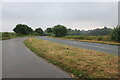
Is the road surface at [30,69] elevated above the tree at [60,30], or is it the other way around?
the tree at [60,30]

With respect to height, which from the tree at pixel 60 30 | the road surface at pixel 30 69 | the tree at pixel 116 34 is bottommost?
the road surface at pixel 30 69

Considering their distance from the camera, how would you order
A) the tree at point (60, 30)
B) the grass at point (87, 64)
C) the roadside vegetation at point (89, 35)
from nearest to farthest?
the grass at point (87, 64) → the roadside vegetation at point (89, 35) → the tree at point (60, 30)

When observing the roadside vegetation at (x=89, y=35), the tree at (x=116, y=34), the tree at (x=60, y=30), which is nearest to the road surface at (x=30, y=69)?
the roadside vegetation at (x=89, y=35)

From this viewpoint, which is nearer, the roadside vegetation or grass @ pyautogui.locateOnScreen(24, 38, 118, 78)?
grass @ pyautogui.locateOnScreen(24, 38, 118, 78)

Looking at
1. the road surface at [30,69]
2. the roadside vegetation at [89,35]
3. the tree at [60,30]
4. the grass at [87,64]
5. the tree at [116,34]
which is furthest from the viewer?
the tree at [60,30]

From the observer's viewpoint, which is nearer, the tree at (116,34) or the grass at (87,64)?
the grass at (87,64)

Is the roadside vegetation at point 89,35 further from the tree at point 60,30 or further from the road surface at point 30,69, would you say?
the road surface at point 30,69

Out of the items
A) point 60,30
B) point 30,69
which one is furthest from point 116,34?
point 60,30

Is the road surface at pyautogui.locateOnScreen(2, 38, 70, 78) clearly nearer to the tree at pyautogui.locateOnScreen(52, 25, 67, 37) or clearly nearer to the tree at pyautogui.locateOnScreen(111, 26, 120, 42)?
the tree at pyautogui.locateOnScreen(111, 26, 120, 42)

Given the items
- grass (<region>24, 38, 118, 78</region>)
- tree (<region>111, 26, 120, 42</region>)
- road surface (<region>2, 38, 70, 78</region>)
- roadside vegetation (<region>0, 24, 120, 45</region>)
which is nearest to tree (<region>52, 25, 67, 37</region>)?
roadside vegetation (<region>0, 24, 120, 45</region>)

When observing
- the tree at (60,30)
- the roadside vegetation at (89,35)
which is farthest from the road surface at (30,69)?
the tree at (60,30)

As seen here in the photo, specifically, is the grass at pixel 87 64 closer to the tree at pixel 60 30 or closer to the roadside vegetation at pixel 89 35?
the roadside vegetation at pixel 89 35

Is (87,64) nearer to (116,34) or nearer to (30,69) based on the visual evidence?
(30,69)

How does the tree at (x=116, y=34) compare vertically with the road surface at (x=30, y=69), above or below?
above
